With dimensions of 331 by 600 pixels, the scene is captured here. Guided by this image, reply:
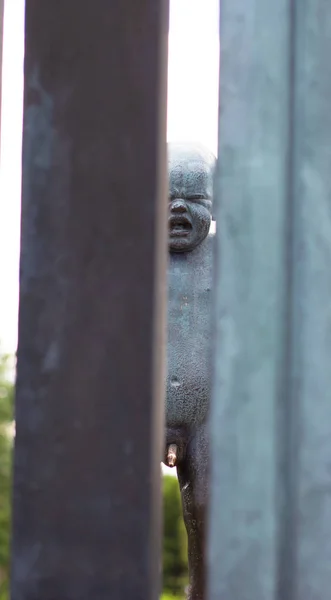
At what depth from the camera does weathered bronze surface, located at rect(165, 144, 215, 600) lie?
4375mm

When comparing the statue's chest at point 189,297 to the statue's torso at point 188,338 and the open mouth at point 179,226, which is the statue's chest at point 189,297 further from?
the open mouth at point 179,226

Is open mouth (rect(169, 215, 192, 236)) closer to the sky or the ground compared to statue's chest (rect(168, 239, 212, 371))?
closer to the sky

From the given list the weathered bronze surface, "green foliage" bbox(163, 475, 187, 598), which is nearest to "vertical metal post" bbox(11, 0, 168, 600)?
the weathered bronze surface

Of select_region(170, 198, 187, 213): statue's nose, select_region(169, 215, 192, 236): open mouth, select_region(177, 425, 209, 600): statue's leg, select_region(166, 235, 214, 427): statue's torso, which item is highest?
select_region(170, 198, 187, 213): statue's nose

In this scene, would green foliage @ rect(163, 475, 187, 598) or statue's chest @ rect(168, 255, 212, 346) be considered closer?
statue's chest @ rect(168, 255, 212, 346)

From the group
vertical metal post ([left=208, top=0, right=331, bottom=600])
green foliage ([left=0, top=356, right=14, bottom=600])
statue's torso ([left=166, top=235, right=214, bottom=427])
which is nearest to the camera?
vertical metal post ([left=208, top=0, right=331, bottom=600])

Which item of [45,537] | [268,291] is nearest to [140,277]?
[268,291]

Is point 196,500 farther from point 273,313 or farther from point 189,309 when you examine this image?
point 273,313

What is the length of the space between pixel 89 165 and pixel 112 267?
0.57 ft

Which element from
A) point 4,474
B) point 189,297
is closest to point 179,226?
point 189,297

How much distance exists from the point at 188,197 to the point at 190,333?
586 mm

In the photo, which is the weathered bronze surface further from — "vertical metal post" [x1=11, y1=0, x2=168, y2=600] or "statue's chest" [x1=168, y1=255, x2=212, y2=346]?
"vertical metal post" [x1=11, y1=0, x2=168, y2=600]

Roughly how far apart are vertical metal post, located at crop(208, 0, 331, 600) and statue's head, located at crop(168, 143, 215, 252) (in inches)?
108

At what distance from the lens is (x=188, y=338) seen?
14.4 feet
